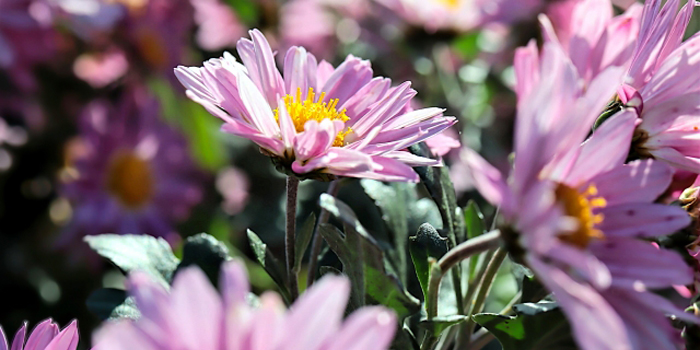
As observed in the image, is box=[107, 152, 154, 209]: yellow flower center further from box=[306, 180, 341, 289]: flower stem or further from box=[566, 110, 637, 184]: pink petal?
box=[566, 110, 637, 184]: pink petal

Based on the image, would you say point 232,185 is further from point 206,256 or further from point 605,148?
point 605,148

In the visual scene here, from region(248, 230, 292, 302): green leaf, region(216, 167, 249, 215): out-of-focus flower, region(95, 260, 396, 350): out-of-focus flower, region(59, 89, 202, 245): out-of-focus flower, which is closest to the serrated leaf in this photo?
region(248, 230, 292, 302): green leaf

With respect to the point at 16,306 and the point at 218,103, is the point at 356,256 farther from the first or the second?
the point at 16,306

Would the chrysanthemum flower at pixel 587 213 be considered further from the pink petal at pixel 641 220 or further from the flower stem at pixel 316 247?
the flower stem at pixel 316 247

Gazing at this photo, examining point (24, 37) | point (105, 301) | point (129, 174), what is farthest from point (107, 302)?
point (129, 174)

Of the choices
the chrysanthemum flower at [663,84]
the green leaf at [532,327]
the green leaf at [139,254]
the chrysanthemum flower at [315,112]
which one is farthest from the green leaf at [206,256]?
the chrysanthemum flower at [663,84]
